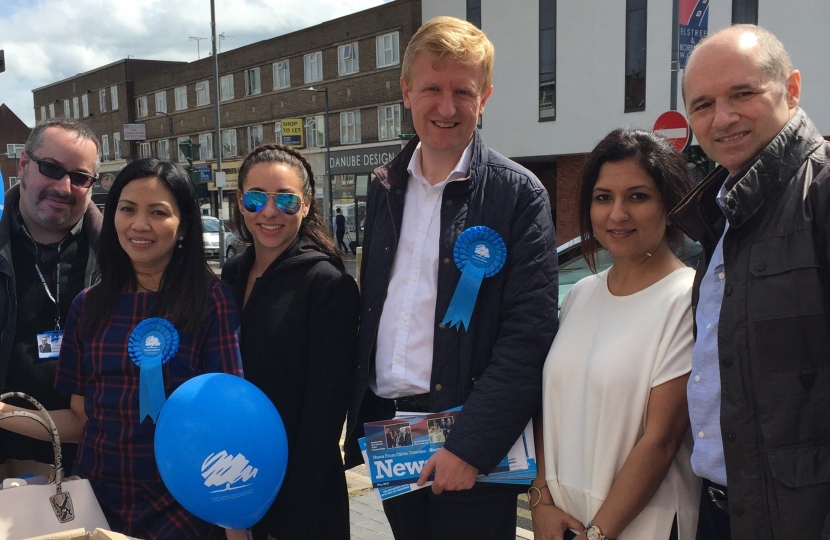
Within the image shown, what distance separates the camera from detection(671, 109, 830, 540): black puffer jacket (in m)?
1.63

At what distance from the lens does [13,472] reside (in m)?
2.84

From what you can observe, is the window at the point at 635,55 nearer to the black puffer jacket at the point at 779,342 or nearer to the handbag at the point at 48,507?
the black puffer jacket at the point at 779,342

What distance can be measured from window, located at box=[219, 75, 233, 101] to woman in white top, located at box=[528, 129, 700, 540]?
3995cm

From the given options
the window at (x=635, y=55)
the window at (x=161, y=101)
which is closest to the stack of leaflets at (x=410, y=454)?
the window at (x=635, y=55)

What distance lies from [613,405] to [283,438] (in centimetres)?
102

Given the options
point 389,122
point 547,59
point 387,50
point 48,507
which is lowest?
point 48,507

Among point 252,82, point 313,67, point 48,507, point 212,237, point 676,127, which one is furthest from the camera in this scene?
point 252,82

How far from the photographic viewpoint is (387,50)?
30484 millimetres

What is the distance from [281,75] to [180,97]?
11.0 meters

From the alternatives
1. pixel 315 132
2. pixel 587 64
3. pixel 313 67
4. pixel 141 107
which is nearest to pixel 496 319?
pixel 587 64

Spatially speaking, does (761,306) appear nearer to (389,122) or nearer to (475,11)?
(475,11)

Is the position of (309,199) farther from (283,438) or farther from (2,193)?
(2,193)

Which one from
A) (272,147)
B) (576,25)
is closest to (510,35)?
(576,25)

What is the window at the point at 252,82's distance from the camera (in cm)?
3762
